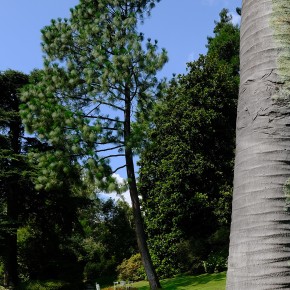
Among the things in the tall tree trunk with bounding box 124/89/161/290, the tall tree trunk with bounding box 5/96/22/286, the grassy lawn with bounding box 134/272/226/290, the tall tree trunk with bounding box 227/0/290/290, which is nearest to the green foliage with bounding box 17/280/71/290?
the tall tree trunk with bounding box 5/96/22/286

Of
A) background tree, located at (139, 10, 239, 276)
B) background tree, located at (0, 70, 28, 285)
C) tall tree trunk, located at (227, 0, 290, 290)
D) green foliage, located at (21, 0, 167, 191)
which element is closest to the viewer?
tall tree trunk, located at (227, 0, 290, 290)

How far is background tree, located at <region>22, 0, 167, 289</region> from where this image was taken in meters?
14.8

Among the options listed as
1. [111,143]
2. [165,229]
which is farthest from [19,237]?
[111,143]

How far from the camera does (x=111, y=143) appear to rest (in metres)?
15.6

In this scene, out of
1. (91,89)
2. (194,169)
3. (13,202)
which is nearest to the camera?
(91,89)

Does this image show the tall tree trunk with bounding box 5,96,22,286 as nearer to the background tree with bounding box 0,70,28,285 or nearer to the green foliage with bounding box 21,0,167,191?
the background tree with bounding box 0,70,28,285

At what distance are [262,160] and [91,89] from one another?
14.6 meters

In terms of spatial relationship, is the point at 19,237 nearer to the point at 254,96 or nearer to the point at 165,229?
the point at 165,229

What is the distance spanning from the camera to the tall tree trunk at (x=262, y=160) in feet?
3.30

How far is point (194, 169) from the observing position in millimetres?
21156

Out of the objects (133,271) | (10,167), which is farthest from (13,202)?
(133,271)

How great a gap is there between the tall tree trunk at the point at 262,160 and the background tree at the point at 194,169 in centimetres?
1977

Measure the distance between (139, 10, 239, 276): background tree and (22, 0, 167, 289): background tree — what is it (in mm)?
5355

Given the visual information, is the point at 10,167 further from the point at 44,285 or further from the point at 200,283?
the point at 200,283
